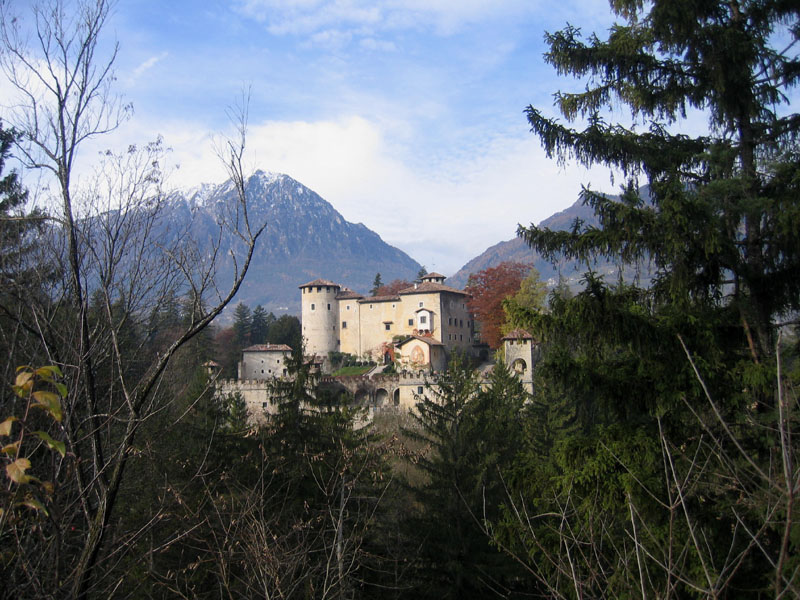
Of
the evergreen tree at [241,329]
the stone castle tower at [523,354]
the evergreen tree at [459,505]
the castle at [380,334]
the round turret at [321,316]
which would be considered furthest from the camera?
the evergreen tree at [241,329]

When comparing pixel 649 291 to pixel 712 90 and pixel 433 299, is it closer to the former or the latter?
pixel 712 90

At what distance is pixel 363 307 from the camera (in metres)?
54.2

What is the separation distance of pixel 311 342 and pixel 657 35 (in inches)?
1902

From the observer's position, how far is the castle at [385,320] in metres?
50.8

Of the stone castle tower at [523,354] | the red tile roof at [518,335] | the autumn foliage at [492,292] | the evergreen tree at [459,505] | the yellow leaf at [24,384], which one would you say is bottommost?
the evergreen tree at [459,505]

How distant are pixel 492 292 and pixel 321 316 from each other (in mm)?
14647

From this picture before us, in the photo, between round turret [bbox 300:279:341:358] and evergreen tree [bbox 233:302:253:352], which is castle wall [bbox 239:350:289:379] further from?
evergreen tree [bbox 233:302:253:352]

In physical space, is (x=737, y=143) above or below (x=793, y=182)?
above

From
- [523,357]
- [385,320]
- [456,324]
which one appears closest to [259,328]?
[385,320]

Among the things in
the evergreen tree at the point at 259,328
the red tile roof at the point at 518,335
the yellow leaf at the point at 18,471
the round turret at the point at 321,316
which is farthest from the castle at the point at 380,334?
the yellow leaf at the point at 18,471

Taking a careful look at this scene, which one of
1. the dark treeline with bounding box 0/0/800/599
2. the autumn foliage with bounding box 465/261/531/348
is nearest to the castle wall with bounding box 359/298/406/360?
the autumn foliage with bounding box 465/261/531/348

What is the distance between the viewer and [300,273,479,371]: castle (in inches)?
2002

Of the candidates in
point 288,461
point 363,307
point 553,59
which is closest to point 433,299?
point 363,307

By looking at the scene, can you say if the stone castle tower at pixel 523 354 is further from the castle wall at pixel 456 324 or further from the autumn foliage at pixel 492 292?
the castle wall at pixel 456 324
